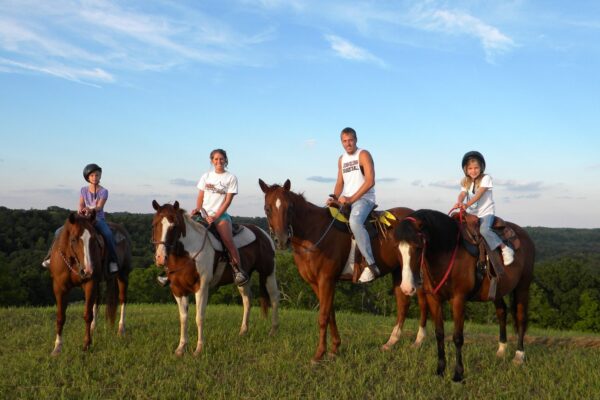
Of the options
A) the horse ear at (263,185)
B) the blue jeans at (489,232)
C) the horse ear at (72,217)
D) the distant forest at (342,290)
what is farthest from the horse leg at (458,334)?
the distant forest at (342,290)

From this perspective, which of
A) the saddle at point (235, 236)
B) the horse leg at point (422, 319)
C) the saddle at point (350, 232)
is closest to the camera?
the saddle at point (350, 232)

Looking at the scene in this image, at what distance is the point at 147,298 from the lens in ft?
143

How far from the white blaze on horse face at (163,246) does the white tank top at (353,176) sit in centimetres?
294

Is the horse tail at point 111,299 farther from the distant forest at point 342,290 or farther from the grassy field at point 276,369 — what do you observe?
the distant forest at point 342,290

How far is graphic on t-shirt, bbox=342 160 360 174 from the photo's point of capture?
7.75 meters

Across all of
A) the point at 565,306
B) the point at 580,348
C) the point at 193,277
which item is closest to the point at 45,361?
the point at 193,277

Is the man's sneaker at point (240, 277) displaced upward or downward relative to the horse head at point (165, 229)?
downward

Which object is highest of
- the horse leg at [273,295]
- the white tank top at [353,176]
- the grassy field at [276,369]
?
the white tank top at [353,176]

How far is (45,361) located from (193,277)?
2.56 m

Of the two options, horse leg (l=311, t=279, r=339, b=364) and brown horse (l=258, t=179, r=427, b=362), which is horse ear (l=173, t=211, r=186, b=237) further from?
horse leg (l=311, t=279, r=339, b=364)

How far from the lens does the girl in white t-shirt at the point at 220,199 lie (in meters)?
8.50

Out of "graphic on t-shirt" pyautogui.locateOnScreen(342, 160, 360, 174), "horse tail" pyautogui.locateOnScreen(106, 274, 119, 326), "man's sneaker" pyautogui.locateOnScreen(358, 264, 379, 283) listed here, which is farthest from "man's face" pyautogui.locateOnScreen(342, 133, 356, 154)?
"horse tail" pyautogui.locateOnScreen(106, 274, 119, 326)

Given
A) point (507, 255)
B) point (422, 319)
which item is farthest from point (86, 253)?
point (507, 255)

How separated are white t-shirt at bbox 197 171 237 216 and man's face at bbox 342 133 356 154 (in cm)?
217
